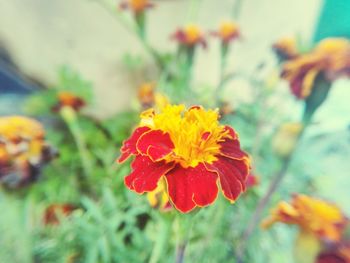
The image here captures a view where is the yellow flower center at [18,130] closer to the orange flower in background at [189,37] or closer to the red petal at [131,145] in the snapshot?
the red petal at [131,145]

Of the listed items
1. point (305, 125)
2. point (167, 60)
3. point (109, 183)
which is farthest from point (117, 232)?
point (167, 60)

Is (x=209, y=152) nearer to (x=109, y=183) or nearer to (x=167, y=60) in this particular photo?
(x=109, y=183)

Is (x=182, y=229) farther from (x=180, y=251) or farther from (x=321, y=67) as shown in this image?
(x=321, y=67)

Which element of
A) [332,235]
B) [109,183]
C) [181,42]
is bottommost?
[332,235]

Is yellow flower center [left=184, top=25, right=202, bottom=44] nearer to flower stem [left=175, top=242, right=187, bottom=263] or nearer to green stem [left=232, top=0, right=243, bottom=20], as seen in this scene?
green stem [left=232, top=0, right=243, bottom=20]

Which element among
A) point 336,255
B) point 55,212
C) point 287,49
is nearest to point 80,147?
point 55,212

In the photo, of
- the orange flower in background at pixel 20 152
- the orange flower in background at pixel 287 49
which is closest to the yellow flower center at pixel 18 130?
the orange flower in background at pixel 20 152

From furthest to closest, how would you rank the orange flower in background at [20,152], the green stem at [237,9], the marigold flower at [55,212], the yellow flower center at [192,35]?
the green stem at [237,9] < the yellow flower center at [192,35] < the marigold flower at [55,212] < the orange flower in background at [20,152]
